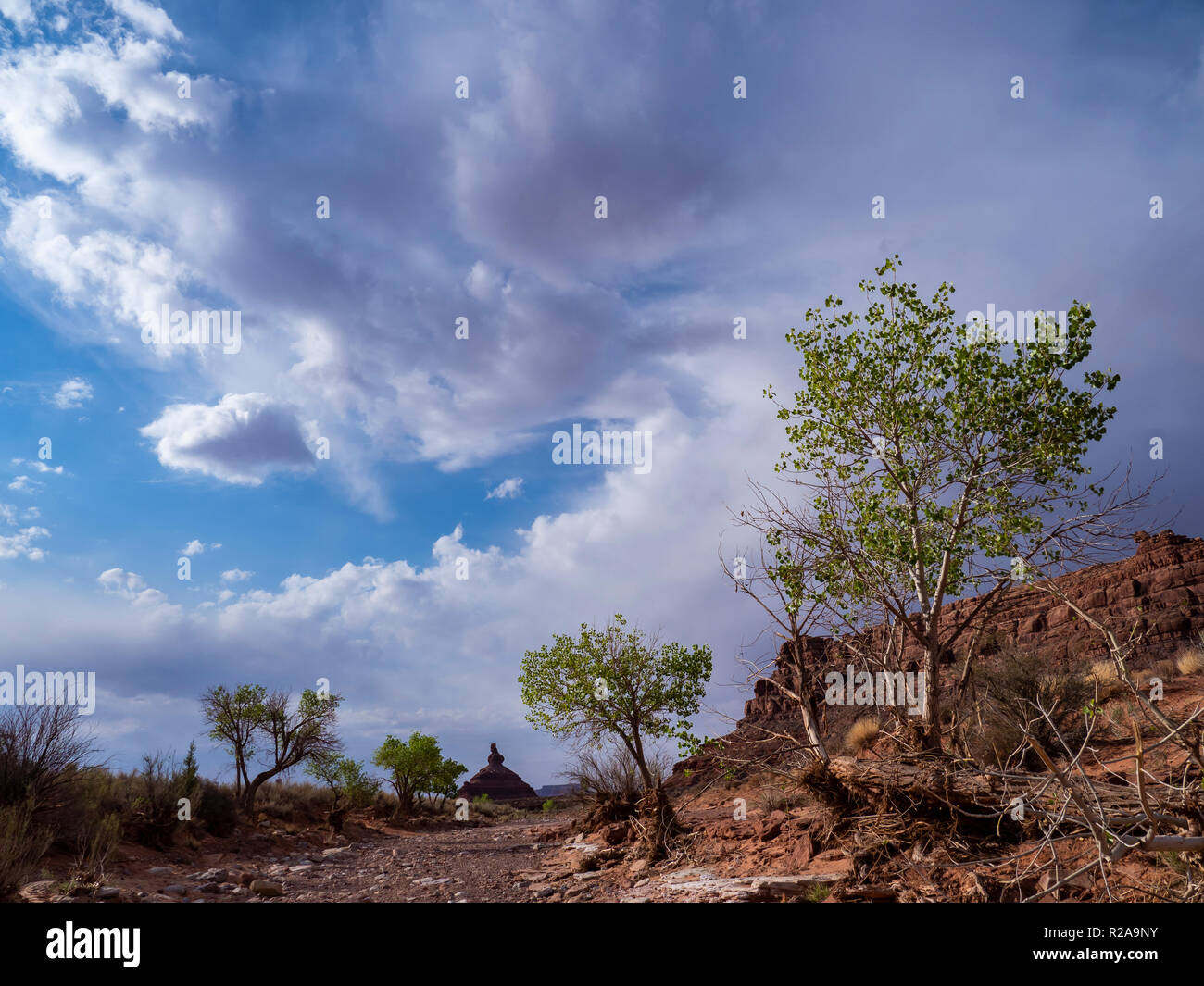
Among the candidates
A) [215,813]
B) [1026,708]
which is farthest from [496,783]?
[1026,708]

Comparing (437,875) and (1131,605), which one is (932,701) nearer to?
(437,875)

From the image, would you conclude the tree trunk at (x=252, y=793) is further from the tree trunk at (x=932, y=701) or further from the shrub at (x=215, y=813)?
the tree trunk at (x=932, y=701)

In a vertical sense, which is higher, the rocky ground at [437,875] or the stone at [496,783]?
the rocky ground at [437,875]

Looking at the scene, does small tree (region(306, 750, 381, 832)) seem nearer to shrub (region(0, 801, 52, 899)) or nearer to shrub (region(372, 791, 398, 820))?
shrub (region(372, 791, 398, 820))

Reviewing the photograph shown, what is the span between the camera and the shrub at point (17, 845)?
33.3ft

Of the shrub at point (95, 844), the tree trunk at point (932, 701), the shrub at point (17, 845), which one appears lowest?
the shrub at point (95, 844)

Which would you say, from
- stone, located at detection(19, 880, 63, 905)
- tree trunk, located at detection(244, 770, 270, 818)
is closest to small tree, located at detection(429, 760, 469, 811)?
tree trunk, located at detection(244, 770, 270, 818)

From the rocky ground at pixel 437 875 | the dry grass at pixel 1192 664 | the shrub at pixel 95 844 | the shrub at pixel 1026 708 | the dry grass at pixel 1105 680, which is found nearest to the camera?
the rocky ground at pixel 437 875

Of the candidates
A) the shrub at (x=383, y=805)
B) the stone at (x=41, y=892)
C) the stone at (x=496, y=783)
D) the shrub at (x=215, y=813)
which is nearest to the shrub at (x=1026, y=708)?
the stone at (x=41, y=892)

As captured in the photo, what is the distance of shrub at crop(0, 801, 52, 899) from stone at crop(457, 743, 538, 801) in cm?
8505

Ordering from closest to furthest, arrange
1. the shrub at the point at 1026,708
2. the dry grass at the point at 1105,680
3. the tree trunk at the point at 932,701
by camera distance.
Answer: the tree trunk at the point at 932,701 → the shrub at the point at 1026,708 → the dry grass at the point at 1105,680

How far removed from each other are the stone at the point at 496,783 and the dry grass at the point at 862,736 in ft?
268

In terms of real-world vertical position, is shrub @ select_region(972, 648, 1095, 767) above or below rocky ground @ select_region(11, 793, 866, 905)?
above

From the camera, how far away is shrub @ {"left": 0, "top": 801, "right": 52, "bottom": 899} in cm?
1014
